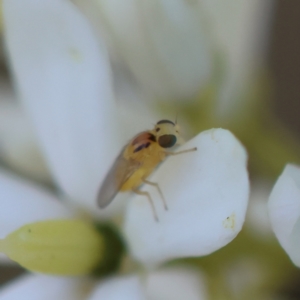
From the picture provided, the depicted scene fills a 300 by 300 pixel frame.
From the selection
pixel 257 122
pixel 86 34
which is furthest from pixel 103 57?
pixel 257 122

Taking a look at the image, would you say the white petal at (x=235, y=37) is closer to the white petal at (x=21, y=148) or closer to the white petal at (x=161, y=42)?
the white petal at (x=161, y=42)

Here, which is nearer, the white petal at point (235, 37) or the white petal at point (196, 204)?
the white petal at point (196, 204)

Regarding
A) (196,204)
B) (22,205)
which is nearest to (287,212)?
(196,204)

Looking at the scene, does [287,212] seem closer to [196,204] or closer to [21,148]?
[196,204]

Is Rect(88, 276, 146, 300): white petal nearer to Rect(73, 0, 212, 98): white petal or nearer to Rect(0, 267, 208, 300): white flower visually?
Rect(0, 267, 208, 300): white flower

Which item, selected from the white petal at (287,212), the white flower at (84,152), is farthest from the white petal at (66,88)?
the white petal at (287,212)

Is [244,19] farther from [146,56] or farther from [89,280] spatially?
[89,280]

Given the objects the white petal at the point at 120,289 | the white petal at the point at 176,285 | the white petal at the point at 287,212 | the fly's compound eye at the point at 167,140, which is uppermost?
the white petal at the point at 287,212
